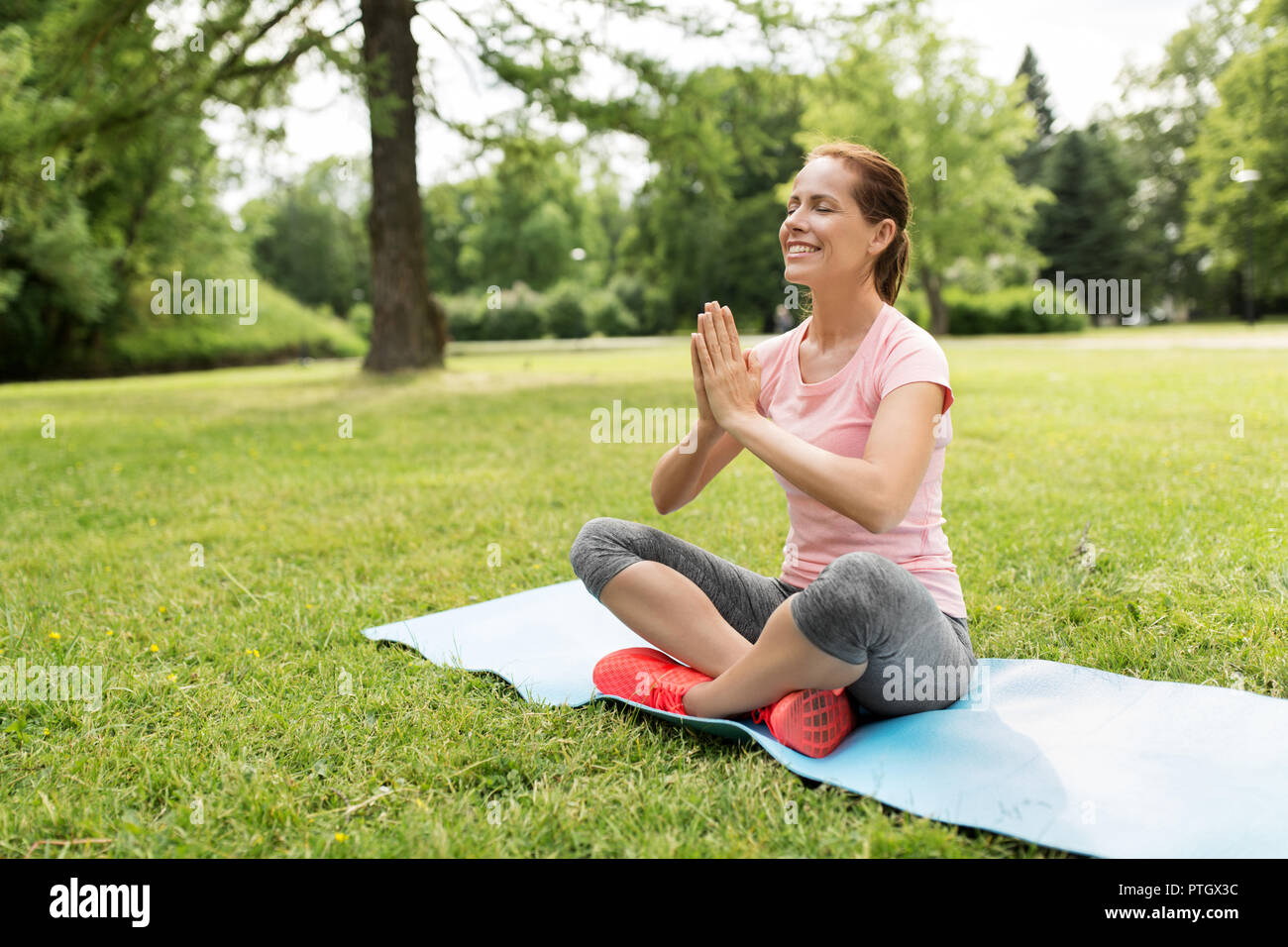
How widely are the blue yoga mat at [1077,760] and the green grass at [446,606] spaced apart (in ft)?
0.29

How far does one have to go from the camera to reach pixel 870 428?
2510mm

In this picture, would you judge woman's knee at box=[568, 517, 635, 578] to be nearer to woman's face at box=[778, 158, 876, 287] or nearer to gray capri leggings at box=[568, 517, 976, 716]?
gray capri leggings at box=[568, 517, 976, 716]

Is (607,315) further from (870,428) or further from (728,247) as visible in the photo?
(870,428)

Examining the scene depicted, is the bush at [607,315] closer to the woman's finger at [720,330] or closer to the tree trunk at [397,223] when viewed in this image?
the tree trunk at [397,223]

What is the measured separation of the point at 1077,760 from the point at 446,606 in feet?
8.65

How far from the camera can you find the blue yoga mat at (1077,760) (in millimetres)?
1959

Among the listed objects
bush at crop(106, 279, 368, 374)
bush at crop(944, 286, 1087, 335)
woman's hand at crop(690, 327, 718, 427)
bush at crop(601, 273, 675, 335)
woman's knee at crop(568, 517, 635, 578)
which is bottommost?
woman's knee at crop(568, 517, 635, 578)

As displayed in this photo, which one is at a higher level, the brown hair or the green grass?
the brown hair

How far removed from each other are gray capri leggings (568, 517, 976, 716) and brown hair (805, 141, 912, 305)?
96 centimetres

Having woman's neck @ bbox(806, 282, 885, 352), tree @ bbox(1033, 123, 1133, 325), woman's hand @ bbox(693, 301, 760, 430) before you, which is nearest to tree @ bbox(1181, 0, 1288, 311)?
tree @ bbox(1033, 123, 1133, 325)

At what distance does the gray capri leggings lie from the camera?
2.14 meters

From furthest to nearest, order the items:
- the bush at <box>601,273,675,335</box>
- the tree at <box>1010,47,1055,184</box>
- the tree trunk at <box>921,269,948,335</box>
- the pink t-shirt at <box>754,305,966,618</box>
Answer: the tree at <box>1010,47,1055,184</box> < the bush at <box>601,273,675,335</box> < the tree trunk at <box>921,269,948,335</box> < the pink t-shirt at <box>754,305,966,618</box>

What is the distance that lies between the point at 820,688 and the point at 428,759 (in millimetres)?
1066

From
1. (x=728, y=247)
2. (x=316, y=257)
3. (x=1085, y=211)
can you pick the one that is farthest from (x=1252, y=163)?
(x=316, y=257)
